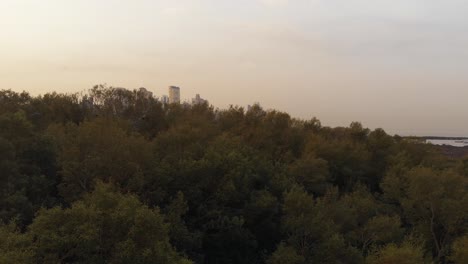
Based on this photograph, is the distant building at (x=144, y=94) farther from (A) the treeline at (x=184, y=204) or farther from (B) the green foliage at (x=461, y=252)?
(B) the green foliage at (x=461, y=252)

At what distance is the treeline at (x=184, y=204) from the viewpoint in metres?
14.5

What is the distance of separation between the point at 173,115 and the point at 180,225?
24860 millimetres

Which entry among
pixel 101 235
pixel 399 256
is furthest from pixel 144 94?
pixel 101 235

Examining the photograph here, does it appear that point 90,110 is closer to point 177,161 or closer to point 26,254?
point 177,161

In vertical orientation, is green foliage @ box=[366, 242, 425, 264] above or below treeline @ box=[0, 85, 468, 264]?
below

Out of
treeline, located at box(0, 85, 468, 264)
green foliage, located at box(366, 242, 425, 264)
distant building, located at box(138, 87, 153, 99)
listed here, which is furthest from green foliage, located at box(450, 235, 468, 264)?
distant building, located at box(138, 87, 153, 99)

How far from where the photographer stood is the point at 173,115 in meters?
46.4

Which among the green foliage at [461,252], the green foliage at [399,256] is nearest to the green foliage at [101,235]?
the green foliage at [399,256]

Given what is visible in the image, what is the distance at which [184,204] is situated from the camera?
925 inches

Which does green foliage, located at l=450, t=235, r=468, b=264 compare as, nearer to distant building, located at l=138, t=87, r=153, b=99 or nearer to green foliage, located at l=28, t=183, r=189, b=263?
green foliage, located at l=28, t=183, r=189, b=263

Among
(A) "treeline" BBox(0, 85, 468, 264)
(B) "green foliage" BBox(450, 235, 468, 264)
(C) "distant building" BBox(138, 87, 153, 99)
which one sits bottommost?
(B) "green foliage" BBox(450, 235, 468, 264)

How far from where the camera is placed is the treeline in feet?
47.6

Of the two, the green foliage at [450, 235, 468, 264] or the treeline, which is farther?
the green foliage at [450, 235, 468, 264]

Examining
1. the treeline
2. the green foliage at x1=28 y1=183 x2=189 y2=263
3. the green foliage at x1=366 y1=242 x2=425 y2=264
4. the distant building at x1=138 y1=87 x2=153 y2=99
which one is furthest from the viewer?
the distant building at x1=138 y1=87 x2=153 y2=99
